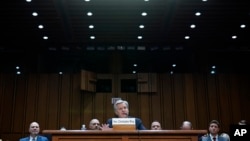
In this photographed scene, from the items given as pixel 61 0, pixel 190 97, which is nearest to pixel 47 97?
pixel 61 0

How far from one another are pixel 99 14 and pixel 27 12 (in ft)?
6.81

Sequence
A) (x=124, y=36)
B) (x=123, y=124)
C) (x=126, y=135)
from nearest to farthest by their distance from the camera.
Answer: (x=126, y=135)
(x=123, y=124)
(x=124, y=36)

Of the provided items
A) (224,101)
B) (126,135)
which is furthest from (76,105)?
(126,135)

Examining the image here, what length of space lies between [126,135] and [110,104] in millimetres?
8717

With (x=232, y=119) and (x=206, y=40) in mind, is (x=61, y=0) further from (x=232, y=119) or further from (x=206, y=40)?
(x=232, y=119)

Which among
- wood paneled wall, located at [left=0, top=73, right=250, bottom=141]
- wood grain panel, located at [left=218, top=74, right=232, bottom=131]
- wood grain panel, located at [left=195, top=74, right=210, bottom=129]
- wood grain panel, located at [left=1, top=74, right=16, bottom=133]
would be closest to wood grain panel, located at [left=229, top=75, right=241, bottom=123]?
wood paneled wall, located at [left=0, top=73, right=250, bottom=141]

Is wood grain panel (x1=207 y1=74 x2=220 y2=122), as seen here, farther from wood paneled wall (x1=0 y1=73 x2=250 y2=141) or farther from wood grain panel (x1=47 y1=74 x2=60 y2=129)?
wood grain panel (x1=47 y1=74 x2=60 y2=129)

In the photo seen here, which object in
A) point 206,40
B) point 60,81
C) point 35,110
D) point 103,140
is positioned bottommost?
point 103,140

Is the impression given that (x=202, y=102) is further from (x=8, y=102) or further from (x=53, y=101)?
(x=8, y=102)

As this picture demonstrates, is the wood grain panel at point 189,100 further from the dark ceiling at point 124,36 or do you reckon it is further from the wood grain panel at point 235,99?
the wood grain panel at point 235,99

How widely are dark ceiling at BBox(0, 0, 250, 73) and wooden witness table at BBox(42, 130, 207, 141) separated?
6.04 m

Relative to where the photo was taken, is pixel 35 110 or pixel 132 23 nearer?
pixel 132 23

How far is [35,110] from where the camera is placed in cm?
1162

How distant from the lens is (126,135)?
10.5ft
